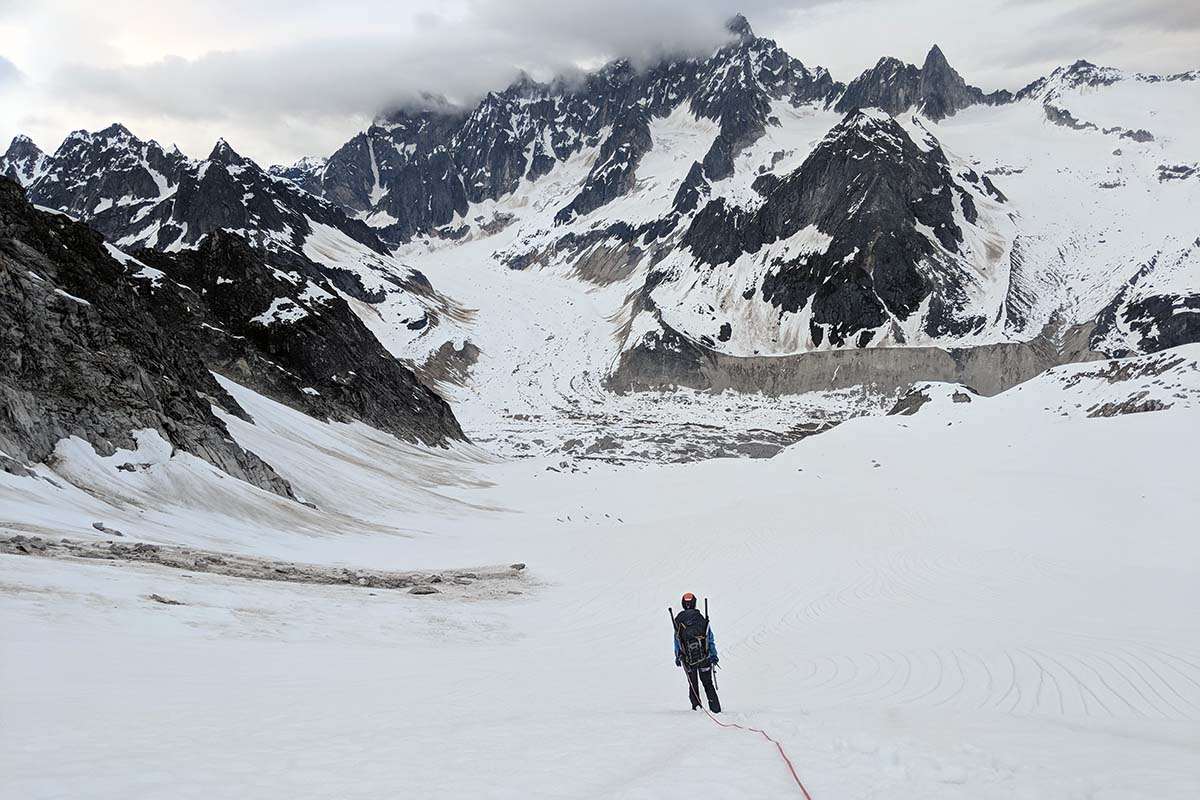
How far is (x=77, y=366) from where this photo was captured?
24719 millimetres

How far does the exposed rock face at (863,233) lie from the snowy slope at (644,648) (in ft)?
333

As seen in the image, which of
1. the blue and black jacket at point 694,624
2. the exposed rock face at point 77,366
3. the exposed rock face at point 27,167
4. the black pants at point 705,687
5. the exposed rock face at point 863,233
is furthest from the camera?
the exposed rock face at point 27,167

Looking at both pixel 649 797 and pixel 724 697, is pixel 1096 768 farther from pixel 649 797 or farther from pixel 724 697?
pixel 724 697

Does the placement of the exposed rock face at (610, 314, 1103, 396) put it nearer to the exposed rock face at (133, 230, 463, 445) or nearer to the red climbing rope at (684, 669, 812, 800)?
the exposed rock face at (133, 230, 463, 445)

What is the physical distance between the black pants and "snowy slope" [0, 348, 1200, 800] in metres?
0.55

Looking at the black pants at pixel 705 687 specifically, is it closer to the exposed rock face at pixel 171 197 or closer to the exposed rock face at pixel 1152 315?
the exposed rock face at pixel 1152 315

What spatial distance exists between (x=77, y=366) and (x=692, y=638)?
23821 mm

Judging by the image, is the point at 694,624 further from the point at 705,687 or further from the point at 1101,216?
the point at 1101,216

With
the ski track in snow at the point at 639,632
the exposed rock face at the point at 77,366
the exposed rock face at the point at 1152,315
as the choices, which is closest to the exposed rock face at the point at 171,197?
the exposed rock face at the point at 77,366

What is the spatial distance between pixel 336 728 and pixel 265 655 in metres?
4.09

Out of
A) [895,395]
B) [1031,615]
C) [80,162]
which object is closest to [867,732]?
[1031,615]

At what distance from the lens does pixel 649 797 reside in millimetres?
6148

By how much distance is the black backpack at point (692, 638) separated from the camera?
10570 mm

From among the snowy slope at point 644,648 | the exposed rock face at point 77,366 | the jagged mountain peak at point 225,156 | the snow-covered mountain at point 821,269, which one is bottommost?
the snowy slope at point 644,648
